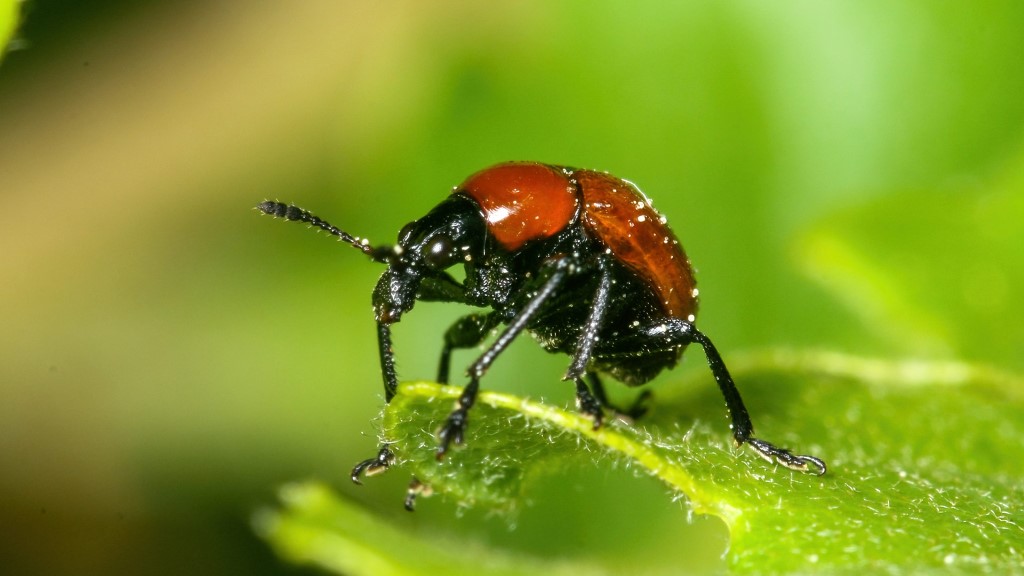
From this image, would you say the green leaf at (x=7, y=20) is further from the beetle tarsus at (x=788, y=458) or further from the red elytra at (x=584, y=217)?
the beetle tarsus at (x=788, y=458)

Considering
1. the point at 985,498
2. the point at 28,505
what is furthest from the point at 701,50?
the point at 28,505

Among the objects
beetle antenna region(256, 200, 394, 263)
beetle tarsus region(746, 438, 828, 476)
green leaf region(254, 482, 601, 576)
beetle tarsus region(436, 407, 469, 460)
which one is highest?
beetle antenna region(256, 200, 394, 263)

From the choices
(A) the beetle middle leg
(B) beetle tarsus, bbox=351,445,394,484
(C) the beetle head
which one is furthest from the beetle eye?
(B) beetle tarsus, bbox=351,445,394,484

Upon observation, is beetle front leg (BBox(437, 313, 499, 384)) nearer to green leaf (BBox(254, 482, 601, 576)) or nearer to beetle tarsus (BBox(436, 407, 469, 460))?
green leaf (BBox(254, 482, 601, 576))

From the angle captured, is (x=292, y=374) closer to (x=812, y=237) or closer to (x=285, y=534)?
(x=812, y=237)

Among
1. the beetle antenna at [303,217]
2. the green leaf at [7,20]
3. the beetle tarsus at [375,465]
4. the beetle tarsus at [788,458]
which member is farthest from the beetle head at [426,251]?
the green leaf at [7,20]
